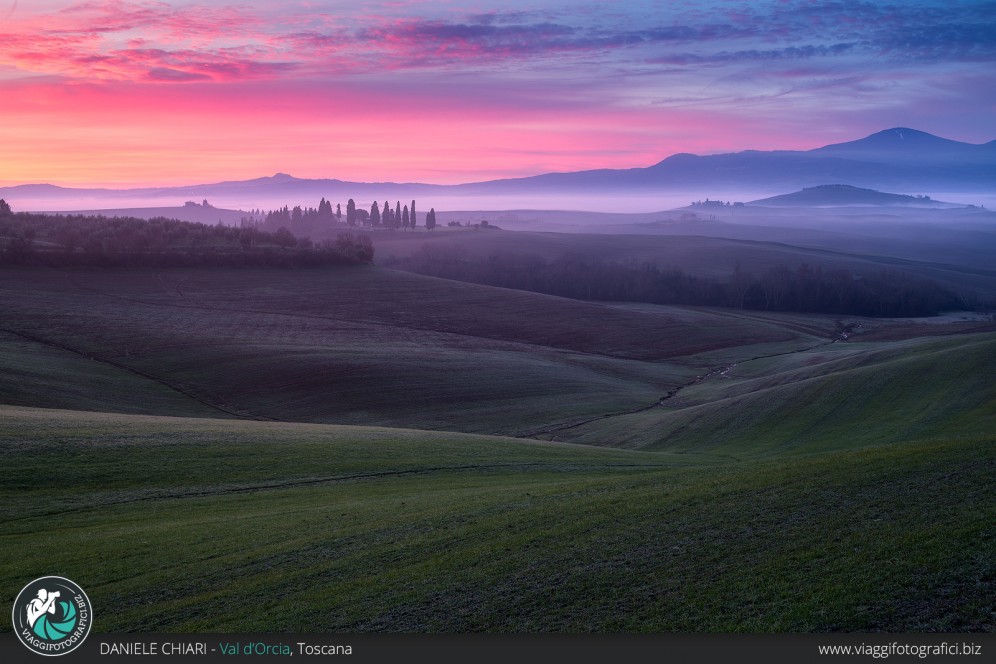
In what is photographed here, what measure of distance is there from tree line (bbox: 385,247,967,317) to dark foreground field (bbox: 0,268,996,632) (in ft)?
212

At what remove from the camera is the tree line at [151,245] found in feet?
286

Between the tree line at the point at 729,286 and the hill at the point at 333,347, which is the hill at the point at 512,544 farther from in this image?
the tree line at the point at 729,286

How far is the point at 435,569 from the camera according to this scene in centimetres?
1492

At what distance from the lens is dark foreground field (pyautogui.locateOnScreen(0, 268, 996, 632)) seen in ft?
41.6

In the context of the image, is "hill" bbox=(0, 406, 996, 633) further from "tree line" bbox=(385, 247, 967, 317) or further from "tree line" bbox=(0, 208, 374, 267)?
"tree line" bbox=(385, 247, 967, 317)

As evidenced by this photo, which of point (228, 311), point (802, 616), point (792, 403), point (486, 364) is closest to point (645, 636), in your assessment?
point (802, 616)

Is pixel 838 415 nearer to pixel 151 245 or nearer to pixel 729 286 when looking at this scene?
pixel 151 245

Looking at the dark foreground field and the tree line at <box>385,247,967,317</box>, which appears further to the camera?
the tree line at <box>385,247,967,317</box>

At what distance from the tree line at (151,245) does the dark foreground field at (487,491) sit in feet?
92.1

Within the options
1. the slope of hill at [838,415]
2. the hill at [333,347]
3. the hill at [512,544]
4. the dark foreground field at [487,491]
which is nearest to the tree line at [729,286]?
the hill at [333,347]

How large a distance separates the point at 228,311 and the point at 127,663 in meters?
70.3

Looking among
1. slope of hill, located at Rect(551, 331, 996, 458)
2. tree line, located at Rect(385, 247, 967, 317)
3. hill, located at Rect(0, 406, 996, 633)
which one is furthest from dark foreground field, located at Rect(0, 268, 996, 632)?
tree line, located at Rect(385, 247, 967, 317)

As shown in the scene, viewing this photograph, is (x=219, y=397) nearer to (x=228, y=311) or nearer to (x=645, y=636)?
(x=228, y=311)

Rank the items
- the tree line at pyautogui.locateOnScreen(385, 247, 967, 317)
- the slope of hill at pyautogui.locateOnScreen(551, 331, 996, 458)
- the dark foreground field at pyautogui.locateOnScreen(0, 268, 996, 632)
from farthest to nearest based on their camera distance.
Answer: the tree line at pyautogui.locateOnScreen(385, 247, 967, 317), the slope of hill at pyautogui.locateOnScreen(551, 331, 996, 458), the dark foreground field at pyautogui.locateOnScreen(0, 268, 996, 632)
